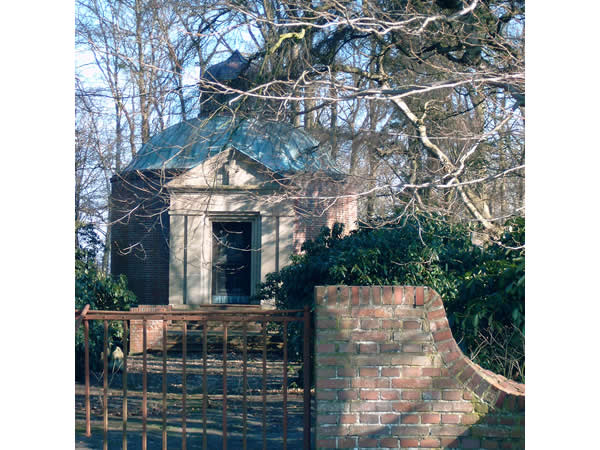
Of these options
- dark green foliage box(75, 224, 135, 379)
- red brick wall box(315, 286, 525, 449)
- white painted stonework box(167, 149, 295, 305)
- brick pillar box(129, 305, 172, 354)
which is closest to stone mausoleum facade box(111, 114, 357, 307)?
white painted stonework box(167, 149, 295, 305)

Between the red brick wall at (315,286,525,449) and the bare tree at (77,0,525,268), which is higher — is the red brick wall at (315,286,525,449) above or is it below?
below

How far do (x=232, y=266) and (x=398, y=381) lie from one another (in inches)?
569

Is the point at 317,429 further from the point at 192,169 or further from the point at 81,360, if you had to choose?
the point at 192,169

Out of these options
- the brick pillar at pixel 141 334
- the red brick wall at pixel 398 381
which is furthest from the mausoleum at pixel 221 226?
the red brick wall at pixel 398 381

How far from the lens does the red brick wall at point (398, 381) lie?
440 centimetres

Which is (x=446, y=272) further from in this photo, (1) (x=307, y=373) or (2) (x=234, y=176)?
(2) (x=234, y=176)

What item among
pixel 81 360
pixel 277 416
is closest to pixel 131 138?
pixel 81 360

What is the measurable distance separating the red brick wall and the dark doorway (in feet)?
45.8

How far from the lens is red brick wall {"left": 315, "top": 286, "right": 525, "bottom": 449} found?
14.4ft

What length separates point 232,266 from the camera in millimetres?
18609

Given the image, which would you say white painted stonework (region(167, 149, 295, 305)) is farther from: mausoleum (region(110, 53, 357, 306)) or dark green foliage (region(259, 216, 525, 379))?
dark green foliage (region(259, 216, 525, 379))

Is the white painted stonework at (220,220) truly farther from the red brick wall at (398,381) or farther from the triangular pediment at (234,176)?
the red brick wall at (398,381)

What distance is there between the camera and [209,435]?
6895 millimetres

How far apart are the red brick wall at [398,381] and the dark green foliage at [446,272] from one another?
147cm
